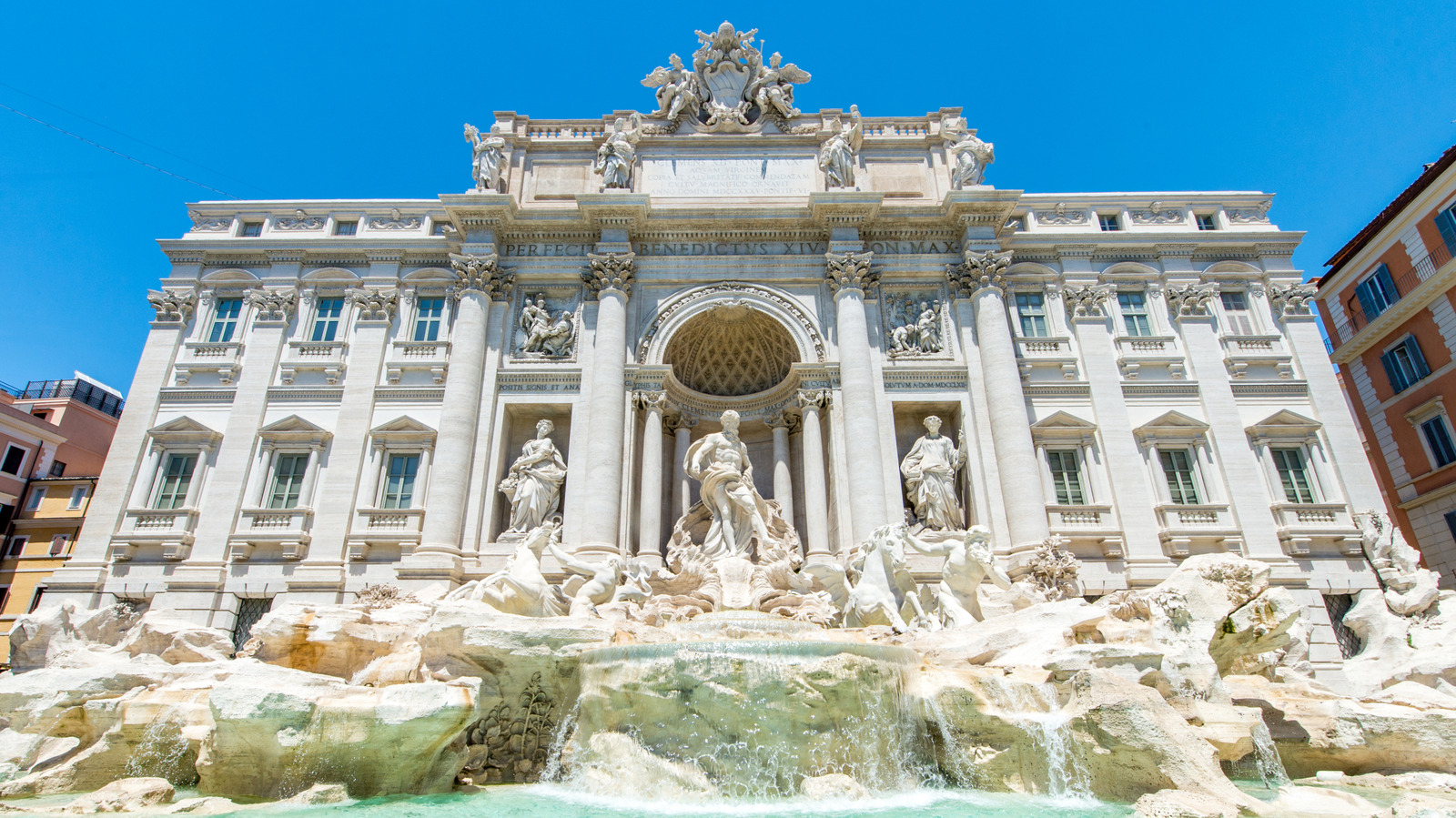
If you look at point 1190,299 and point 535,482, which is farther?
point 1190,299

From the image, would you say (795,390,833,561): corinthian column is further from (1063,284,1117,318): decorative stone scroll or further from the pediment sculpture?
the pediment sculpture

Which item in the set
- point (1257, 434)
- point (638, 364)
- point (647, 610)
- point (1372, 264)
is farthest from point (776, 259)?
point (1372, 264)

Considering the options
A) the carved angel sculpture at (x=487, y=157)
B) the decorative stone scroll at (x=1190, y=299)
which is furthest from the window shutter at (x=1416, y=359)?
the carved angel sculpture at (x=487, y=157)

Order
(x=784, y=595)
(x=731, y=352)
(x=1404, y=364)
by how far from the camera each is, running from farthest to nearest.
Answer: (x=1404, y=364) < (x=731, y=352) < (x=784, y=595)

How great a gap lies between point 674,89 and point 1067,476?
54.5 ft

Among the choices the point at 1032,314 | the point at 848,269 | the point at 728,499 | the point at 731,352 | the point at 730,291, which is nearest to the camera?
the point at 728,499

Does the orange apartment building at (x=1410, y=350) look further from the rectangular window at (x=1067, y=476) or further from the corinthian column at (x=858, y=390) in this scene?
the corinthian column at (x=858, y=390)

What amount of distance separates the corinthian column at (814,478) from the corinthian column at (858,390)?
799 mm

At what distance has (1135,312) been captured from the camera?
71.9 ft

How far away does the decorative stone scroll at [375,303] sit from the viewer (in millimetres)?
21453

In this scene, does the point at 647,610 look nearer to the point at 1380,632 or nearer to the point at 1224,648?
the point at 1224,648

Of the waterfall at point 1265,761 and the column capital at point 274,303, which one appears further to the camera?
the column capital at point 274,303

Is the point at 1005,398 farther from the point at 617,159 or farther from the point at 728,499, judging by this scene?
the point at 617,159

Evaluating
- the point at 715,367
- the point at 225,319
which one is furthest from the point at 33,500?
the point at 715,367
